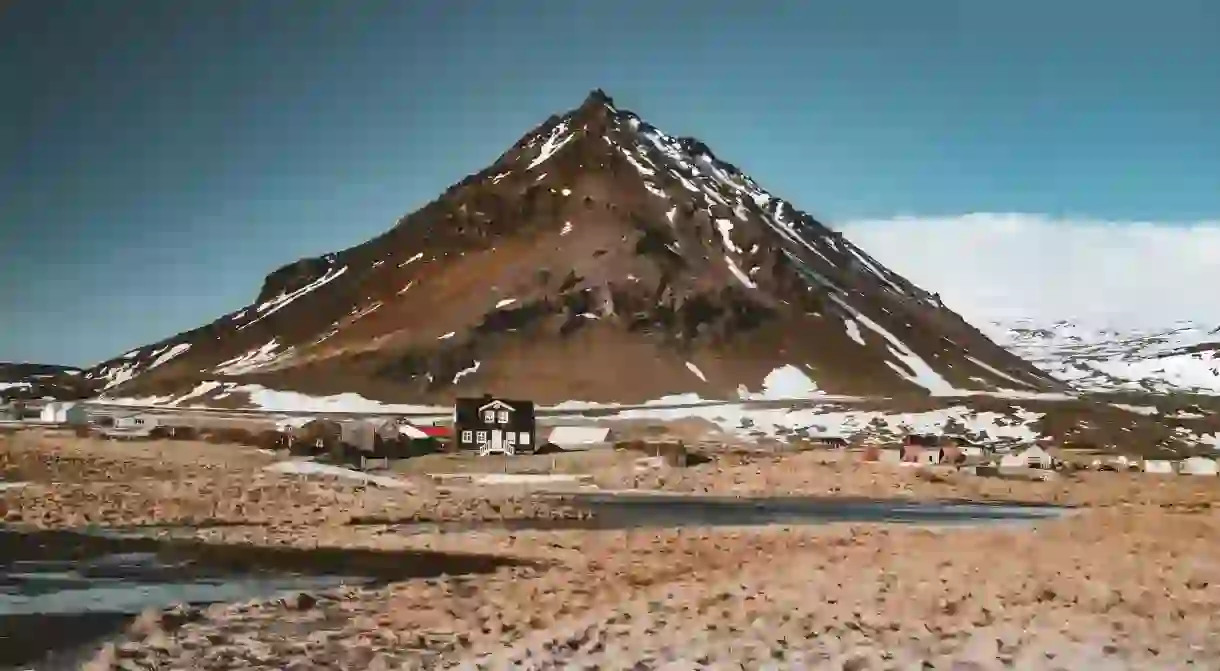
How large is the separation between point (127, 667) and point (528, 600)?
7.04m

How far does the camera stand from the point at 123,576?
2103 centimetres

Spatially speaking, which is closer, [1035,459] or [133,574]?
[133,574]

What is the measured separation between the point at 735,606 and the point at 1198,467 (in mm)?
73401

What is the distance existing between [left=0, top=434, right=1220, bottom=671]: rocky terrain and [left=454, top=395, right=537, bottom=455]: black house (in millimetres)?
54290

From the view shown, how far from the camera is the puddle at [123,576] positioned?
606 inches

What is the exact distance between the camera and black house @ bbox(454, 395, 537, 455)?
8988 centimetres

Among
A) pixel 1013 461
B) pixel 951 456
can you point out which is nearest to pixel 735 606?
pixel 951 456

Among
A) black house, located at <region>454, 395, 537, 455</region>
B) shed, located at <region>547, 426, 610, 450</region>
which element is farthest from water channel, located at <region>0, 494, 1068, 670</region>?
shed, located at <region>547, 426, 610, 450</region>

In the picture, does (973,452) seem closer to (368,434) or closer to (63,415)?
(368,434)

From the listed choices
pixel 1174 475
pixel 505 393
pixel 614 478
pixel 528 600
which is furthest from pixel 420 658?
pixel 505 393

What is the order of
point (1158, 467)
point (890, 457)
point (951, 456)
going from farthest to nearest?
point (890, 457), point (951, 456), point (1158, 467)

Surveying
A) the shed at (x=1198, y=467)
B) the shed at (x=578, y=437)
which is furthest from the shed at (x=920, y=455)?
the shed at (x=578, y=437)

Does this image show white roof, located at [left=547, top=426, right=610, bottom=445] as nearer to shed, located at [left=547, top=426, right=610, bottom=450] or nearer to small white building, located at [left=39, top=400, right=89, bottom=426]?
shed, located at [left=547, top=426, right=610, bottom=450]

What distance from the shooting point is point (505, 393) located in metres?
173
